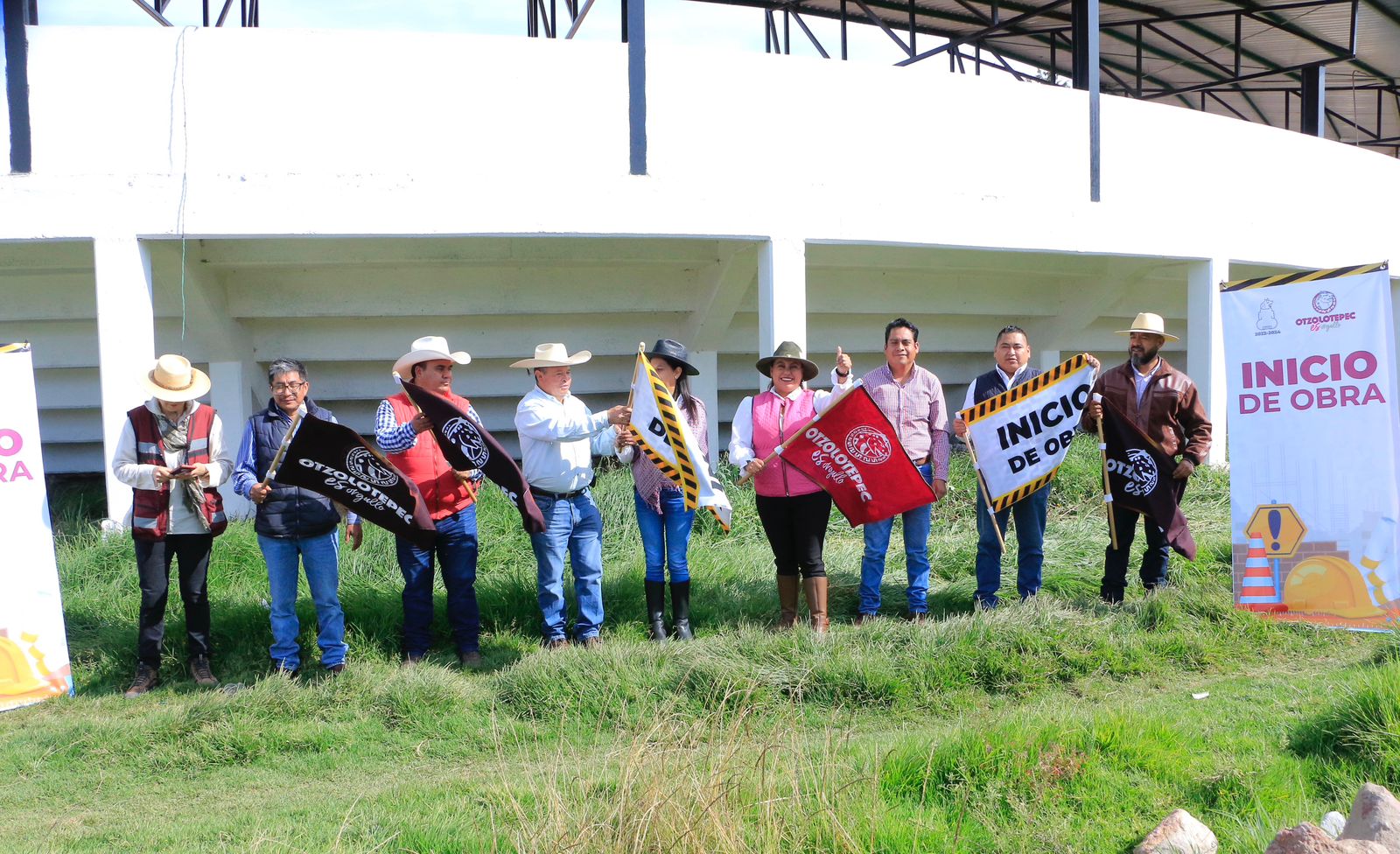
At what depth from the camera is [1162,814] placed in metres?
4.01

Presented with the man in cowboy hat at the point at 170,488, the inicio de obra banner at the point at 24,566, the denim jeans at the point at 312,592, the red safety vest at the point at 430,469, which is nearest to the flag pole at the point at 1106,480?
the red safety vest at the point at 430,469

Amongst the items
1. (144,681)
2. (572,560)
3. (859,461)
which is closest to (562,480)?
(572,560)

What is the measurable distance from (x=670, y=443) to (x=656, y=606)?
1083 mm

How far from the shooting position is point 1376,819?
3500 millimetres

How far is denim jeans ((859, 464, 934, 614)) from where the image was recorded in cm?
684

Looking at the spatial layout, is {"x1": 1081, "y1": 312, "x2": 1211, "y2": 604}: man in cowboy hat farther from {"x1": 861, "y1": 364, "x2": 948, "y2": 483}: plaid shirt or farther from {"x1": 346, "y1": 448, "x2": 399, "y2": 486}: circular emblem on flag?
{"x1": 346, "y1": 448, "x2": 399, "y2": 486}: circular emblem on flag

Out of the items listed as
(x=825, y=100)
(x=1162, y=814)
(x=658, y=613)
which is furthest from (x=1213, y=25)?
(x=1162, y=814)

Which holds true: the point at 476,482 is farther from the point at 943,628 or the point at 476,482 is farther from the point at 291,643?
the point at 943,628

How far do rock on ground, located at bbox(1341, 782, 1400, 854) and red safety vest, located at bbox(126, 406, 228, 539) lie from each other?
18.0 feet

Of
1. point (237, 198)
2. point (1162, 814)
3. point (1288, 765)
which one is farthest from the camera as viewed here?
point (237, 198)

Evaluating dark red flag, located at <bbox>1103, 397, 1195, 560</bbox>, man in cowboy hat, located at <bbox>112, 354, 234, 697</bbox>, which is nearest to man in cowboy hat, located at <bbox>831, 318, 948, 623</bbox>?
dark red flag, located at <bbox>1103, 397, 1195, 560</bbox>

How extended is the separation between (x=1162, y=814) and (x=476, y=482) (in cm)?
389

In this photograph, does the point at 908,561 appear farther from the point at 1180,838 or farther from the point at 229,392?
the point at 229,392

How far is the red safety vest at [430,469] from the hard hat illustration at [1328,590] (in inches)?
191
